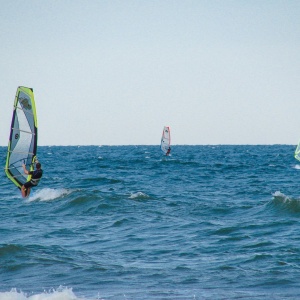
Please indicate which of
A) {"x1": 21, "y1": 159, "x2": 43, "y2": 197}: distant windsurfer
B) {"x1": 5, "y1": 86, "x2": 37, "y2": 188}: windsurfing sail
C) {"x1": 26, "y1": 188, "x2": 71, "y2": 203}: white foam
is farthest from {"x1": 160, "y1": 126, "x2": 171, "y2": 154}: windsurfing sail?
{"x1": 21, "y1": 159, "x2": 43, "y2": 197}: distant windsurfer

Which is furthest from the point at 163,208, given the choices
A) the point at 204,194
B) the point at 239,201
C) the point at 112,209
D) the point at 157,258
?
the point at 157,258

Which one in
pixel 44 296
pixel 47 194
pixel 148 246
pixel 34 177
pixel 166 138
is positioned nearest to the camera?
pixel 44 296

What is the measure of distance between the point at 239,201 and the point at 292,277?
43.9 ft

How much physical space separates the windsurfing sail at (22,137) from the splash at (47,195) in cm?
1008

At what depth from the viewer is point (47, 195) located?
90.0 ft

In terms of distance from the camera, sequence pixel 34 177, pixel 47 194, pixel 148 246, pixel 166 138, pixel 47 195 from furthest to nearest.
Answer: pixel 166 138, pixel 47 194, pixel 47 195, pixel 34 177, pixel 148 246

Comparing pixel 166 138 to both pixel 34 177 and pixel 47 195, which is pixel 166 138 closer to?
pixel 47 195

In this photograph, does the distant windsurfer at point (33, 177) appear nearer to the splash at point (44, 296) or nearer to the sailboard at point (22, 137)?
the sailboard at point (22, 137)

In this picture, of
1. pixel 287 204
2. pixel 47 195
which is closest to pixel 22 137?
pixel 287 204

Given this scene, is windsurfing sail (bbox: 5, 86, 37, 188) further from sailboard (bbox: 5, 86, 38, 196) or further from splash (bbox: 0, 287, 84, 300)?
splash (bbox: 0, 287, 84, 300)

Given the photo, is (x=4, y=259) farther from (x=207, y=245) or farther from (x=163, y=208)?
(x=163, y=208)

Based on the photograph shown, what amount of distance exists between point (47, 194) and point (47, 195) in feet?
0.84

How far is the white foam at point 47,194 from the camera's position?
26.6 metres

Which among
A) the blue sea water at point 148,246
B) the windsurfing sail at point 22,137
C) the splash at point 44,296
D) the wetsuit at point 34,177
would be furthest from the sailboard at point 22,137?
the splash at point 44,296
